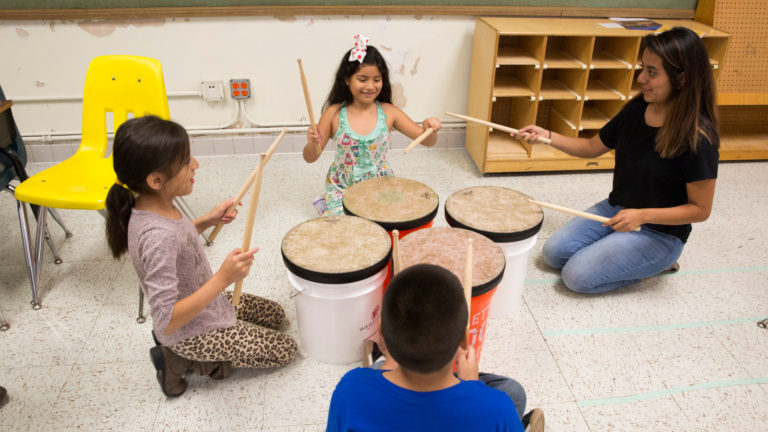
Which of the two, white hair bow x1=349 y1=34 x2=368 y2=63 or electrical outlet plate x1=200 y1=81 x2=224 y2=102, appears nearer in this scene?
white hair bow x1=349 y1=34 x2=368 y2=63

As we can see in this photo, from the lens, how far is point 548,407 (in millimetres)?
1581

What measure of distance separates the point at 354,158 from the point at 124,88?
99 cm

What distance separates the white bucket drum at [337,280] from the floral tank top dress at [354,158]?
20.3 inches

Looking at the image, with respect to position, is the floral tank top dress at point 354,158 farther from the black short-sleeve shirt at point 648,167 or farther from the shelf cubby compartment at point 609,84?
the shelf cubby compartment at point 609,84

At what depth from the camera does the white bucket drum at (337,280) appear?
1515 millimetres

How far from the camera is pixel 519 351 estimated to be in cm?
179

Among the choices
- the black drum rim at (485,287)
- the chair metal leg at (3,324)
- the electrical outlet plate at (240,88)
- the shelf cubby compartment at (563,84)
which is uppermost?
the shelf cubby compartment at (563,84)

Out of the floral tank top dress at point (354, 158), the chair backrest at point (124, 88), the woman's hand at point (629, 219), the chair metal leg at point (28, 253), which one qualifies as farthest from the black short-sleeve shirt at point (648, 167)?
the chair metal leg at point (28, 253)

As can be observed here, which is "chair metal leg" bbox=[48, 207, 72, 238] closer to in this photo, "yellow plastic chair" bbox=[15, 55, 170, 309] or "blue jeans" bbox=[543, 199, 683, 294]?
"yellow plastic chair" bbox=[15, 55, 170, 309]

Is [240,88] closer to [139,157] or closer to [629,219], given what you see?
[139,157]

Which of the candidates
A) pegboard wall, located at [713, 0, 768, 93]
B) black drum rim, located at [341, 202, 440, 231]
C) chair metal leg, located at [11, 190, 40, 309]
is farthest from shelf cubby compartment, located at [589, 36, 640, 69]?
chair metal leg, located at [11, 190, 40, 309]

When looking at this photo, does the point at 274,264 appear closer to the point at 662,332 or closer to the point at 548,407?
the point at 548,407

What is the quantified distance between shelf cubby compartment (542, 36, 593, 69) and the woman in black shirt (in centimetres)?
70

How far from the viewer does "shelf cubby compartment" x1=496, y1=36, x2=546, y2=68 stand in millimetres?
2672
